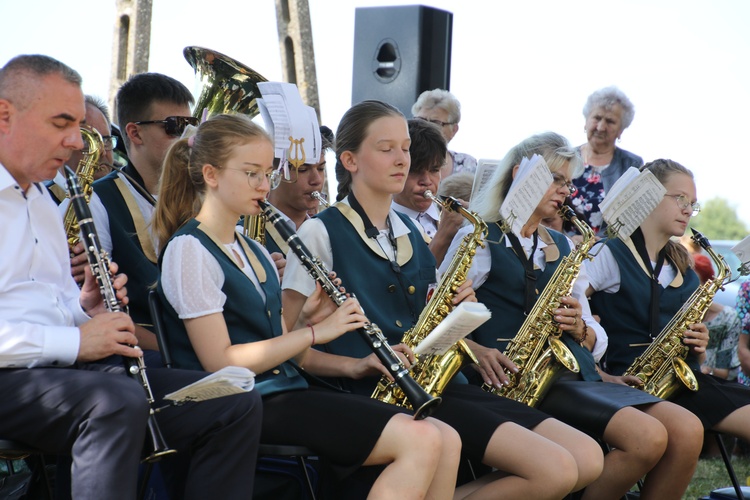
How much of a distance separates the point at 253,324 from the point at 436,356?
82cm

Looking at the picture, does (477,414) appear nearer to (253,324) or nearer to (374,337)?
(374,337)

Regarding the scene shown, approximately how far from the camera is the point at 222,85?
4.11 m

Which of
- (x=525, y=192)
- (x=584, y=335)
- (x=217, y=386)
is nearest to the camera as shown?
(x=217, y=386)

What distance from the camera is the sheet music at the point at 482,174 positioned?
4.45m

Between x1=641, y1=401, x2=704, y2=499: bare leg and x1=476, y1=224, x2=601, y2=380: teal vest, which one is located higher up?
x1=476, y1=224, x2=601, y2=380: teal vest

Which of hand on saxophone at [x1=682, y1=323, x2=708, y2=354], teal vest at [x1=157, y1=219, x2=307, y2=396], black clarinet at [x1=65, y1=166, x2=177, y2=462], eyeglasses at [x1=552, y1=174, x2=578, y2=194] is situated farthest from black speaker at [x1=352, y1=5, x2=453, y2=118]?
black clarinet at [x1=65, y1=166, x2=177, y2=462]

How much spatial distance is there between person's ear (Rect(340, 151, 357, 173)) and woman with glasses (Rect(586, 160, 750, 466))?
150cm

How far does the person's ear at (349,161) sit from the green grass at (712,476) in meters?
2.75

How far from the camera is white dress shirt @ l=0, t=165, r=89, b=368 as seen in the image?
2645 mm

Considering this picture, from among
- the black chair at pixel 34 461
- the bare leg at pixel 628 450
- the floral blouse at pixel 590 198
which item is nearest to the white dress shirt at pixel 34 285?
the black chair at pixel 34 461

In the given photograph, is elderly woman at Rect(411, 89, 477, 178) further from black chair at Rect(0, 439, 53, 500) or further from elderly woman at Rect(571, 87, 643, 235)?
black chair at Rect(0, 439, 53, 500)

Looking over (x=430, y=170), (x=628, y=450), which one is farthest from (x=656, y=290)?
(x=430, y=170)

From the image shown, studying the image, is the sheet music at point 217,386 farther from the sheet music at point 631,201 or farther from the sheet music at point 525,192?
the sheet music at point 631,201

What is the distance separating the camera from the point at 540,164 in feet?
13.2
